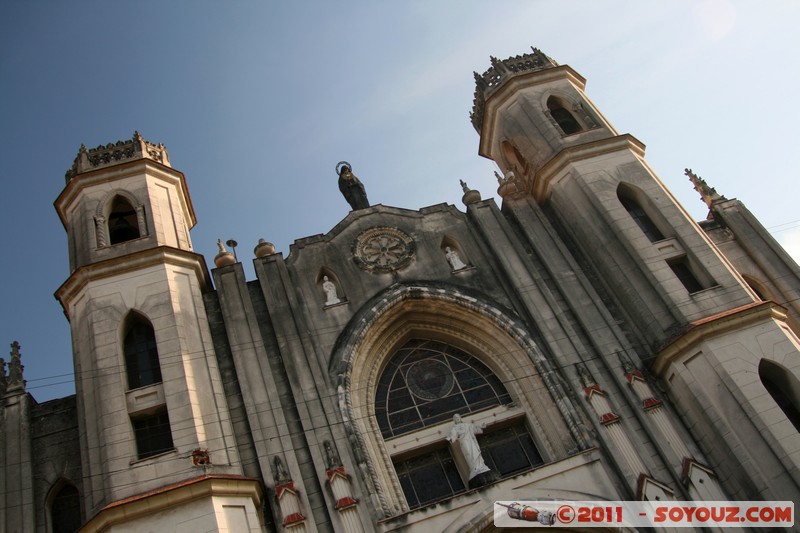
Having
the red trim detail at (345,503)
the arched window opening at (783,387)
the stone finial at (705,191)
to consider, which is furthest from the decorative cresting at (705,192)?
the red trim detail at (345,503)

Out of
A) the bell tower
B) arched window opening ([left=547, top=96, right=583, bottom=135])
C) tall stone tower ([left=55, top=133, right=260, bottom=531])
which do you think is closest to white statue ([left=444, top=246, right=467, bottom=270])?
the bell tower

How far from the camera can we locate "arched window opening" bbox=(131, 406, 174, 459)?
1567 cm

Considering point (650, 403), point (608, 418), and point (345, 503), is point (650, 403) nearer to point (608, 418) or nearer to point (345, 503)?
point (608, 418)

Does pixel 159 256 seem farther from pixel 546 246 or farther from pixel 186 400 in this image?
pixel 546 246

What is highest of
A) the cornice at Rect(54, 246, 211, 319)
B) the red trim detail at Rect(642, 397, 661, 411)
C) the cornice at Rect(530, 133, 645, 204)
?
the cornice at Rect(54, 246, 211, 319)

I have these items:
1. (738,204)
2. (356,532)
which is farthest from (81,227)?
(738,204)

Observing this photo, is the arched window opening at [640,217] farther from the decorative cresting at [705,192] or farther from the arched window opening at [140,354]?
the arched window opening at [140,354]

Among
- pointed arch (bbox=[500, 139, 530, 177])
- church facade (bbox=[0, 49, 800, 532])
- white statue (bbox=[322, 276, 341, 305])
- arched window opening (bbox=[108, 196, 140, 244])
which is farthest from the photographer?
pointed arch (bbox=[500, 139, 530, 177])

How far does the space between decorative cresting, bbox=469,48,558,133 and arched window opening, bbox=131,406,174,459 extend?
14.6 meters

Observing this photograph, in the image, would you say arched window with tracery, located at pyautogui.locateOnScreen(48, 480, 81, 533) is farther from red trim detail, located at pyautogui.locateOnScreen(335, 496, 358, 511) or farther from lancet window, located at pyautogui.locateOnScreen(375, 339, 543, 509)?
lancet window, located at pyautogui.locateOnScreen(375, 339, 543, 509)

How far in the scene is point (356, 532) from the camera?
578 inches

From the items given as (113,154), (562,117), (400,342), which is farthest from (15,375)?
(562,117)

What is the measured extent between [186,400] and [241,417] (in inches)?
52.9

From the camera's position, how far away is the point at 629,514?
49.6 ft
